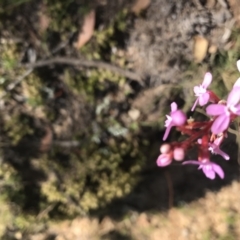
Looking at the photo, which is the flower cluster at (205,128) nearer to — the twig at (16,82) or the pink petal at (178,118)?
the pink petal at (178,118)

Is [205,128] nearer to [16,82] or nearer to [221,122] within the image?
[221,122]

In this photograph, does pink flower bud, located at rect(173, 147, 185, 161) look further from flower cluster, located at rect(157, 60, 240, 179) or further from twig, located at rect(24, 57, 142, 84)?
twig, located at rect(24, 57, 142, 84)

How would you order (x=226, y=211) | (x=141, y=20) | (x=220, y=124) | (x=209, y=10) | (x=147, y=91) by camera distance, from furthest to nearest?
(x=226, y=211) → (x=147, y=91) → (x=141, y=20) → (x=209, y=10) → (x=220, y=124)

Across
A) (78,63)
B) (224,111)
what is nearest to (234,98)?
(224,111)

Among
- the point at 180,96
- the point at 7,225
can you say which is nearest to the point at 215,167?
the point at 180,96

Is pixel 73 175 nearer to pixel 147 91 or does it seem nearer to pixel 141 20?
pixel 147 91

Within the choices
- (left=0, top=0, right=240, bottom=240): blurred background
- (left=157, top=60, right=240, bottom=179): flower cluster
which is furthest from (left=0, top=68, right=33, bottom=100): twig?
(left=157, top=60, right=240, bottom=179): flower cluster

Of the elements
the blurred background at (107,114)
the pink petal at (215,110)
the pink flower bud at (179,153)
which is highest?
the pink petal at (215,110)

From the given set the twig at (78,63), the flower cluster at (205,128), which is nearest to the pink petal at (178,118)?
the flower cluster at (205,128)
